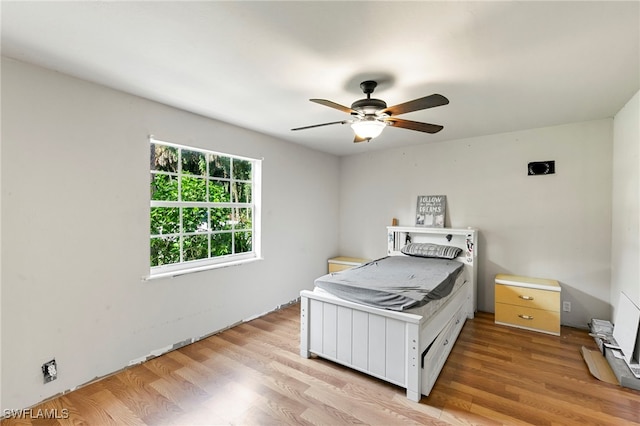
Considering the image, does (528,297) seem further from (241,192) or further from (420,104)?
(241,192)

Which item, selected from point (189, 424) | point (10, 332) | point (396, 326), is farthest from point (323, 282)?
point (10, 332)

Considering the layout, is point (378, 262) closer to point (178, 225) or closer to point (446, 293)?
point (446, 293)

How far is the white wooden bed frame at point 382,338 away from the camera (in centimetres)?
200

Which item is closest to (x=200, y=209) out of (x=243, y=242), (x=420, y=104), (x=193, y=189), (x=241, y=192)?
(x=193, y=189)

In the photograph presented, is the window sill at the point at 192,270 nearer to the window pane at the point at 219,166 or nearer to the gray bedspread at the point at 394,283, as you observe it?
the window pane at the point at 219,166

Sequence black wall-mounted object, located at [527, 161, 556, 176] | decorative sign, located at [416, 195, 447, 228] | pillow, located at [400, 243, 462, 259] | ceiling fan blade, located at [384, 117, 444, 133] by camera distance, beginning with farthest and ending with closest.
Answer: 1. decorative sign, located at [416, 195, 447, 228]
2. pillow, located at [400, 243, 462, 259]
3. black wall-mounted object, located at [527, 161, 556, 176]
4. ceiling fan blade, located at [384, 117, 444, 133]

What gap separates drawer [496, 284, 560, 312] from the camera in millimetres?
3023

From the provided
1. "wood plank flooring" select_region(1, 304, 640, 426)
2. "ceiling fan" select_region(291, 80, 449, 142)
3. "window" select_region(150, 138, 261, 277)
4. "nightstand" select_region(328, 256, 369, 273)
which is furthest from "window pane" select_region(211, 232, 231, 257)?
"ceiling fan" select_region(291, 80, 449, 142)

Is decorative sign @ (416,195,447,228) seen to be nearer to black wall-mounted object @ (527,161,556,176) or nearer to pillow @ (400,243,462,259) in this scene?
pillow @ (400,243,462,259)

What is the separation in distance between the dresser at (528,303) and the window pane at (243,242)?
3065 mm

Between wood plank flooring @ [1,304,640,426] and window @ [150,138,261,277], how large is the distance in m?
0.96

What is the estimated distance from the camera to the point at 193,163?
303cm

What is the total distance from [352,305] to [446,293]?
92 centimetres

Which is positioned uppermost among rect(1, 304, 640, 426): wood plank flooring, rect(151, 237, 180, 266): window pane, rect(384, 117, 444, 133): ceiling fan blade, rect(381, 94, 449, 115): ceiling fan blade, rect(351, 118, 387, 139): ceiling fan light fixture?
rect(381, 94, 449, 115): ceiling fan blade
